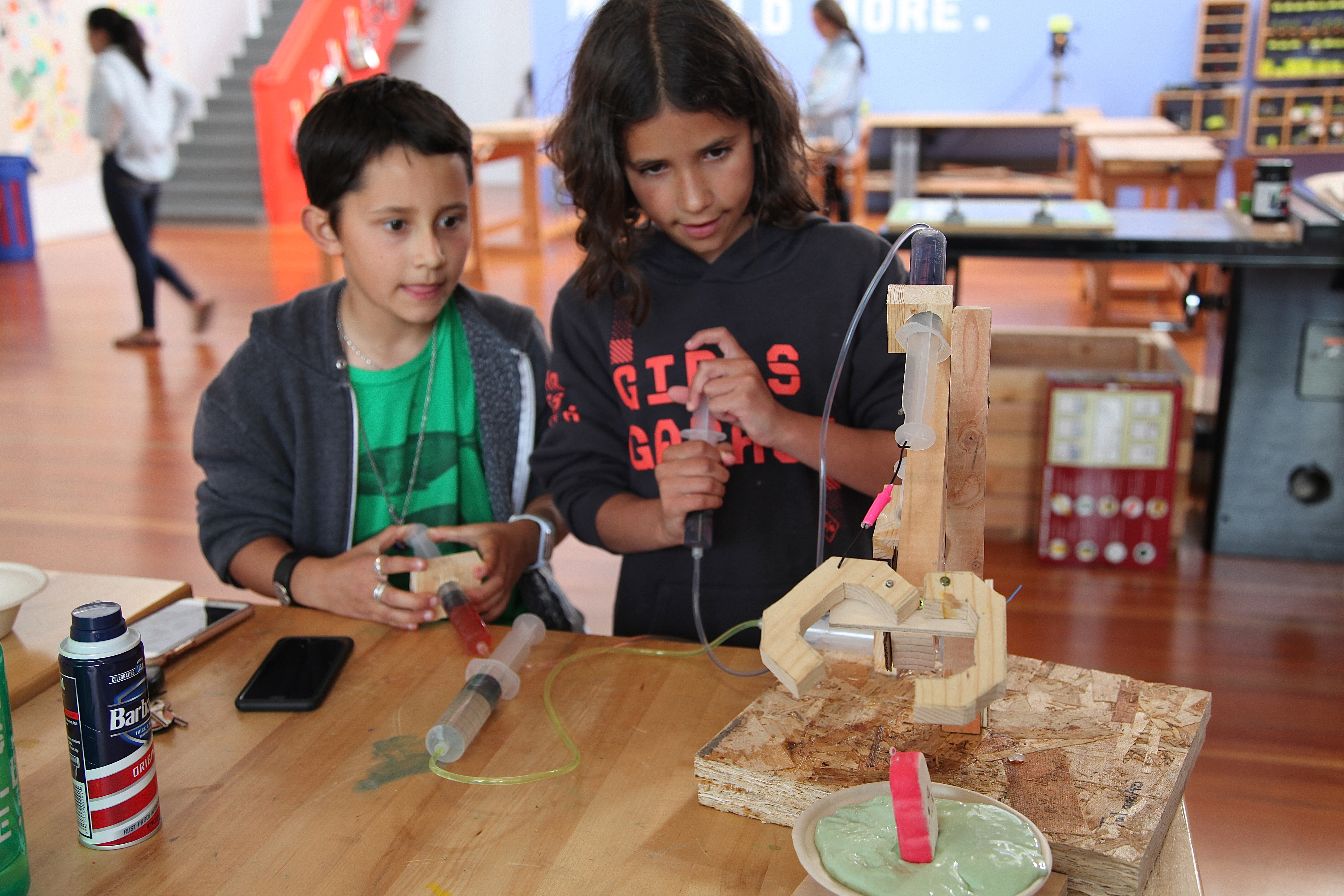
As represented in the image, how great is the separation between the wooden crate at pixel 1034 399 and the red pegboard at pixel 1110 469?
4 cm

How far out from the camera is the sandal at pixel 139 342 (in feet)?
16.1

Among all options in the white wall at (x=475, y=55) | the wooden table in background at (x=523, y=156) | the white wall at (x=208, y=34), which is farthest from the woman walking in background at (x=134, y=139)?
the white wall at (x=475, y=55)

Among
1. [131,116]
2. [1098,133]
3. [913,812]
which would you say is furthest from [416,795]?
[1098,133]

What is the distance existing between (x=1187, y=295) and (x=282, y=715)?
214 cm

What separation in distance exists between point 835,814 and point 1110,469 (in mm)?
2168

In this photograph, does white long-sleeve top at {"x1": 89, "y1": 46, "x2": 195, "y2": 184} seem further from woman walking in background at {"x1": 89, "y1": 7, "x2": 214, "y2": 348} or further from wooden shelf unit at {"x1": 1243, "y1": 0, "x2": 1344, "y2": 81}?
wooden shelf unit at {"x1": 1243, "y1": 0, "x2": 1344, "y2": 81}

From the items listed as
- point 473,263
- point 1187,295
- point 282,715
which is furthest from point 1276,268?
point 473,263

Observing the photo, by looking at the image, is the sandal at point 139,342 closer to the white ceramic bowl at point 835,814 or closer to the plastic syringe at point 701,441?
the plastic syringe at point 701,441

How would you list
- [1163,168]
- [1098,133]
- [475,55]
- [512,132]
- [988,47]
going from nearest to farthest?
[1163,168]
[1098,133]
[512,132]
[988,47]
[475,55]

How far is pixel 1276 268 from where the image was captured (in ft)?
8.53

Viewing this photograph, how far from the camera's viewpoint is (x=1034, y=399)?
2773mm

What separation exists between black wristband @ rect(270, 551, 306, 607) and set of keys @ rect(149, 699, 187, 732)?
0.27 meters

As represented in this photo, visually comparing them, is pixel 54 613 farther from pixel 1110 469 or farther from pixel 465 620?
pixel 1110 469

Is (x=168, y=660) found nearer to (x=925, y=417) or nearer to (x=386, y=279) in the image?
(x=386, y=279)
